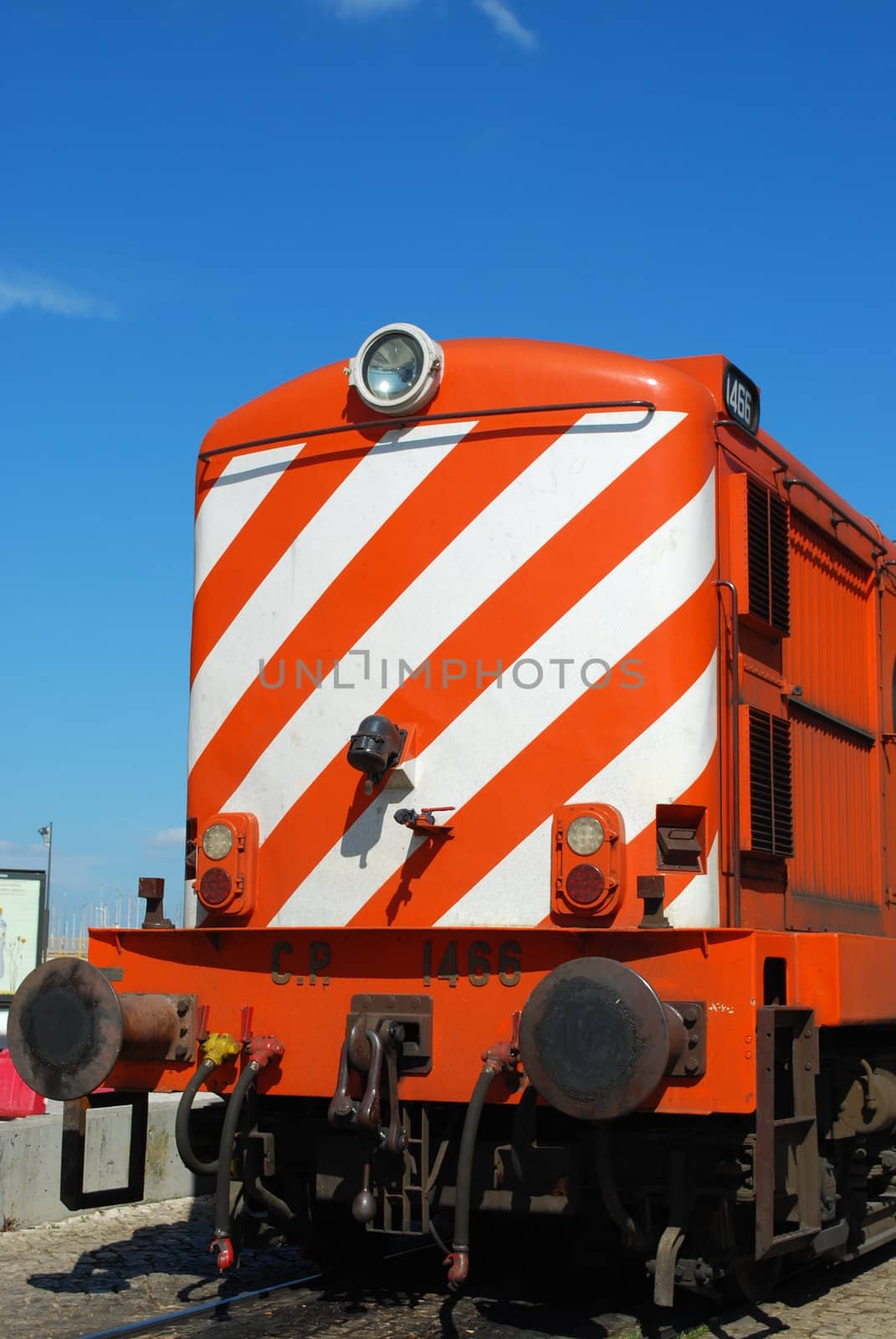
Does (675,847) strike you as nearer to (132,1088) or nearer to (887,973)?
(887,973)

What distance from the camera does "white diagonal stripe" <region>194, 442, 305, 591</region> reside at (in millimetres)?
6438

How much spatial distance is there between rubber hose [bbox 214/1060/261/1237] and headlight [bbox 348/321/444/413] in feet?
8.87

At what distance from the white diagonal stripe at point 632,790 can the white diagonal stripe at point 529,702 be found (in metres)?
0.30

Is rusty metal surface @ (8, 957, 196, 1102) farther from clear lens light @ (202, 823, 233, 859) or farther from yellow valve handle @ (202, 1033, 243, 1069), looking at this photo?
clear lens light @ (202, 823, 233, 859)

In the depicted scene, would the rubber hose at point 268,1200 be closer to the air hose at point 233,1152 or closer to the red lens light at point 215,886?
the air hose at point 233,1152

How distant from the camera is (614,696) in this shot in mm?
5609

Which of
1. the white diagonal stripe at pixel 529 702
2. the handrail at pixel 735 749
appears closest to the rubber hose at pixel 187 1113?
the white diagonal stripe at pixel 529 702

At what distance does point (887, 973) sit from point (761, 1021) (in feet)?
4.54

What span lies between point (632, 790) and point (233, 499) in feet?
7.61

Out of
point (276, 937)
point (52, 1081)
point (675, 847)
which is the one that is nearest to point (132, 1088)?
point (52, 1081)

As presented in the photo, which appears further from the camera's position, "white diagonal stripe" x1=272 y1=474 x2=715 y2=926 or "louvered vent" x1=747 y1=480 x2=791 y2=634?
"louvered vent" x1=747 y1=480 x2=791 y2=634

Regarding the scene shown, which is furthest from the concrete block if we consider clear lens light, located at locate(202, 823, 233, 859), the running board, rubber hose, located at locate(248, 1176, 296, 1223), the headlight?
the headlight

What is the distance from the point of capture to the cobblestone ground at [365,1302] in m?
Result: 5.61

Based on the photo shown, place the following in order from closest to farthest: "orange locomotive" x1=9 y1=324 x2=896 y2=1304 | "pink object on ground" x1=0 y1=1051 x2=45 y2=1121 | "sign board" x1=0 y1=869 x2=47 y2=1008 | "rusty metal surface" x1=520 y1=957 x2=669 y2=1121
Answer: "rusty metal surface" x1=520 y1=957 x2=669 y2=1121
"orange locomotive" x1=9 y1=324 x2=896 y2=1304
"pink object on ground" x1=0 y1=1051 x2=45 y2=1121
"sign board" x1=0 y1=869 x2=47 y2=1008
